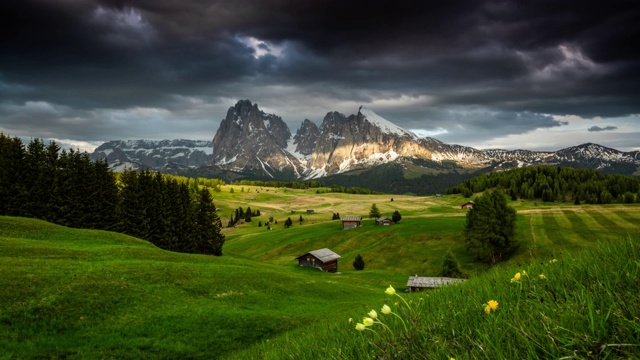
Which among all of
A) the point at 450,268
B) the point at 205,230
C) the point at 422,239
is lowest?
the point at 422,239

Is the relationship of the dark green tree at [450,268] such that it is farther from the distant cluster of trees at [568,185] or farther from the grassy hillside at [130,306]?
the distant cluster of trees at [568,185]

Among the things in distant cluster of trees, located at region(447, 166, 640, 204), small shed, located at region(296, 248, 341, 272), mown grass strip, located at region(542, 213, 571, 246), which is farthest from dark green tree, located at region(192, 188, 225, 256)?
distant cluster of trees, located at region(447, 166, 640, 204)

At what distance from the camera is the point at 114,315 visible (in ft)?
64.4

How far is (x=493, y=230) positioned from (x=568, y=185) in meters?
129

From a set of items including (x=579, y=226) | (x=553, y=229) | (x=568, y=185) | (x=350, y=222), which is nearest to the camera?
(x=579, y=226)

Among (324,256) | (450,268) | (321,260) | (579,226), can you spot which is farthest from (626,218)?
(321,260)

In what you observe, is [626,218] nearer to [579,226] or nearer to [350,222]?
[579,226]

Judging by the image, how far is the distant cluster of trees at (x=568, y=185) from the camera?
14712 cm

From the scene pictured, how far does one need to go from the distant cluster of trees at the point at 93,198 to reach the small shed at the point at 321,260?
858 inches

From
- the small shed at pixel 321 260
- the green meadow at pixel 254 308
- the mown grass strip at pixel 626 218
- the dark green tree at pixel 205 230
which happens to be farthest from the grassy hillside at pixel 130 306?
the mown grass strip at pixel 626 218

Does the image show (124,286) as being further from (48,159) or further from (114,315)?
(48,159)

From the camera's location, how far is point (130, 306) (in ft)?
69.6

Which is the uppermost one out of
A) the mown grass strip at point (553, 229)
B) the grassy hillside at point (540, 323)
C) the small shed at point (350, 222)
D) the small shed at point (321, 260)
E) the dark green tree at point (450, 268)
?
the grassy hillside at point (540, 323)

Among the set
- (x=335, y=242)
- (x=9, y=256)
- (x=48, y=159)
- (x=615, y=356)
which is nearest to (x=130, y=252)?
(x=9, y=256)
